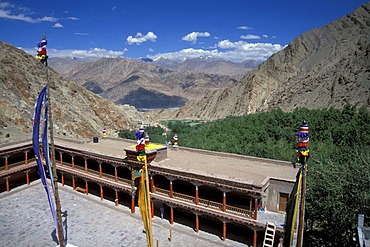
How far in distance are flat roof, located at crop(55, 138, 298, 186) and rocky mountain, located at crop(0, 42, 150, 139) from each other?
2438 centimetres

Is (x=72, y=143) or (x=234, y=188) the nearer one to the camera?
(x=234, y=188)

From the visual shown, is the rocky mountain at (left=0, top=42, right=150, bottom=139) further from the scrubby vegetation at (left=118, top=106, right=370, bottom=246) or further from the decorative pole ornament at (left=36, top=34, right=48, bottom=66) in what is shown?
the decorative pole ornament at (left=36, top=34, right=48, bottom=66)

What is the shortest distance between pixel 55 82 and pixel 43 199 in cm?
4499

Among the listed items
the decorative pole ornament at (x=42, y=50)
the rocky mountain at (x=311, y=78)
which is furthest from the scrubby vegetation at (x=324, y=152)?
the rocky mountain at (x=311, y=78)

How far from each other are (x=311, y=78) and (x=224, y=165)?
6097 cm

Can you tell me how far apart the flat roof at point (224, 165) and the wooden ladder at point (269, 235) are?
2.58 m

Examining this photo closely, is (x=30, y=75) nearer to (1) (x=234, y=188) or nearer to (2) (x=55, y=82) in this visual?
(2) (x=55, y=82)

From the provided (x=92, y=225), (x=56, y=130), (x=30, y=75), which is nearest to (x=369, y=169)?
(x=92, y=225)

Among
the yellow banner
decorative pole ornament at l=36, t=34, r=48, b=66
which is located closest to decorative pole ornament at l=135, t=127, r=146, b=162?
the yellow banner

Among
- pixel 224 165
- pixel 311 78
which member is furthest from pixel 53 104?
pixel 311 78

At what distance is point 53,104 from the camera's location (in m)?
59.0

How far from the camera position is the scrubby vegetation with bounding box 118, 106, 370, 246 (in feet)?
58.9

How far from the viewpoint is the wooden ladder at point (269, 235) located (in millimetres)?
18766

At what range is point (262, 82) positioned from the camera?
315 ft
